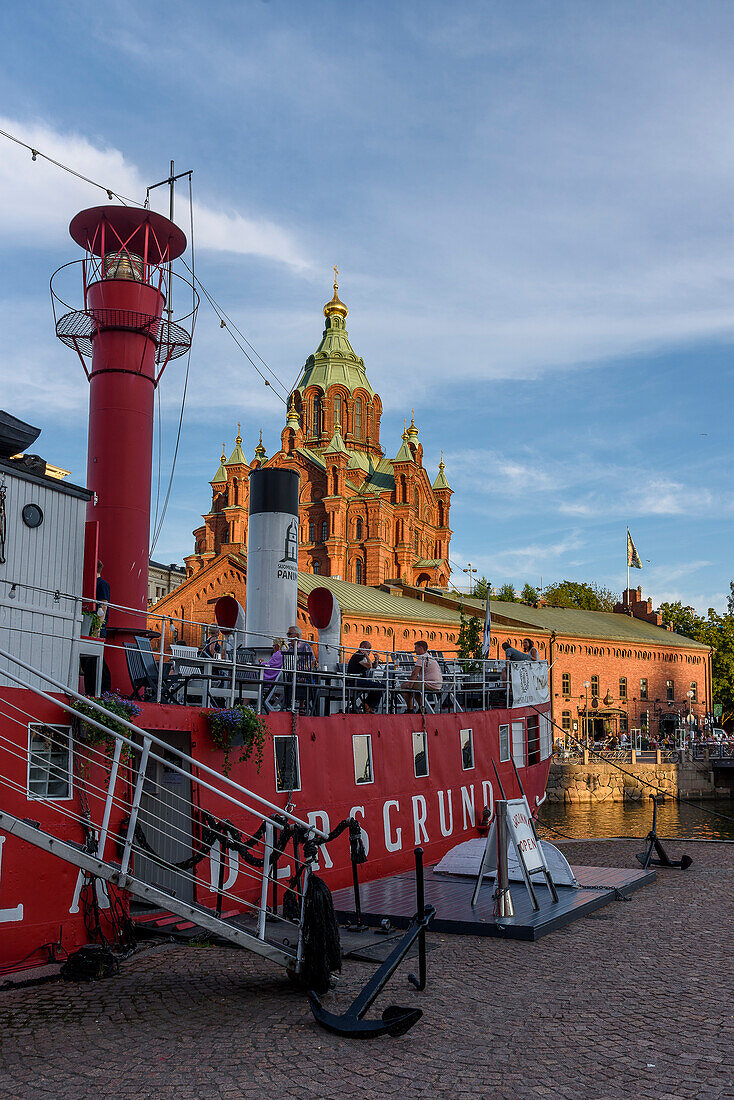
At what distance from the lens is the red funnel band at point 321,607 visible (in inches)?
821

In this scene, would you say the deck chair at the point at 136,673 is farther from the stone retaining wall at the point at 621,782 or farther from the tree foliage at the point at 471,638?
the tree foliage at the point at 471,638

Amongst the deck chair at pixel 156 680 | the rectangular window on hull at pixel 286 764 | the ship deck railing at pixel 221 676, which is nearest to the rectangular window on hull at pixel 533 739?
the ship deck railing at pixel 221 676

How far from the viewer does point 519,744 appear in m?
24.5

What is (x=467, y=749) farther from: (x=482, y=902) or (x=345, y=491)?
(x=345, y=491)

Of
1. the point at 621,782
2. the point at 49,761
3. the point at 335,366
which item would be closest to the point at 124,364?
the point at 49,761

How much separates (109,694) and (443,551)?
79.4 meters

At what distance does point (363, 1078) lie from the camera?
24.4 ft

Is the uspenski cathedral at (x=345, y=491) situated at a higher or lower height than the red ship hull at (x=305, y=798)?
higher

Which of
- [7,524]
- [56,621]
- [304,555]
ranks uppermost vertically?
[304,555]

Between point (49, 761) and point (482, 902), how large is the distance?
6745 mm

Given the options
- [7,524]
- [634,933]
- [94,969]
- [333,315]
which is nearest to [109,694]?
[7,524]

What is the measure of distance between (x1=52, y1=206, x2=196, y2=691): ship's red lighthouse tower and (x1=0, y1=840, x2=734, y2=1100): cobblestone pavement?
6.30 metres

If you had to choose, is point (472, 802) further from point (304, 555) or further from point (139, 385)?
point (304, 555)

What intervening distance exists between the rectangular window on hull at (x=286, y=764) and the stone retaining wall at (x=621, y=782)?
134 feet
